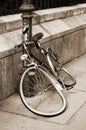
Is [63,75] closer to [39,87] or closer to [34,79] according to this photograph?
[39,87]

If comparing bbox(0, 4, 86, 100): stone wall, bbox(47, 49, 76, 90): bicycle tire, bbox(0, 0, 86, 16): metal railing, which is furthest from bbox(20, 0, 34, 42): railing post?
bbox(0, 0, 86, 16): metal railing

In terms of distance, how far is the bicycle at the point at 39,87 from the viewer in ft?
19.1

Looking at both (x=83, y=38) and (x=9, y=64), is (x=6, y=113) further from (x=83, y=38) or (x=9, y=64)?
(x=83, y=38)

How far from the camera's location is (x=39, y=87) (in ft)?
21.0

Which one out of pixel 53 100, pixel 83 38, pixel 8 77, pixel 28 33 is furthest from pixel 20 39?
pixel 83 38

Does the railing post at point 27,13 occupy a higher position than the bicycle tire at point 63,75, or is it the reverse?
the railing post at point 27,13

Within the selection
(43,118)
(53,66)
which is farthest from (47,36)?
(43,118)

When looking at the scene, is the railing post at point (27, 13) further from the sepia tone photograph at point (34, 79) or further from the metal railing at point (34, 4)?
the metal railing at point (34, 4)

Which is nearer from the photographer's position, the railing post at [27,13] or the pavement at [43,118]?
the pavement at [43,118]

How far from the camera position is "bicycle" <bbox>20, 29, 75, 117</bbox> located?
5.82 meters

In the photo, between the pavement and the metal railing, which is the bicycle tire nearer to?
the pavement

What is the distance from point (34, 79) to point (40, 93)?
31 centimetres

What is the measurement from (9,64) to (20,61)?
0.37m

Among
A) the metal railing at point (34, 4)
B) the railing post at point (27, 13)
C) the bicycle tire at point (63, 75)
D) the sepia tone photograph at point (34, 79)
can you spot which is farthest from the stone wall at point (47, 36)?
the bicycle tire at point (63, 75)
